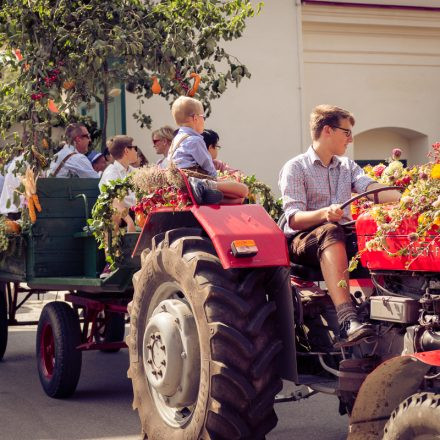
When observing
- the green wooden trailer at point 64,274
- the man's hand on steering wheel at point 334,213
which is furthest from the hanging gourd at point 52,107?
the man's hand on steering wheel at point 334,213

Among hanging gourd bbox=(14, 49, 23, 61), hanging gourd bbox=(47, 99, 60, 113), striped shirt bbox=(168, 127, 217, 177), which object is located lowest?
striped shirt bbox=(168, 127, 217, 177)

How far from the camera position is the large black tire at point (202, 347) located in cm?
507

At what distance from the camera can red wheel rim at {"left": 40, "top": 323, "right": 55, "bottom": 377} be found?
8.16 m

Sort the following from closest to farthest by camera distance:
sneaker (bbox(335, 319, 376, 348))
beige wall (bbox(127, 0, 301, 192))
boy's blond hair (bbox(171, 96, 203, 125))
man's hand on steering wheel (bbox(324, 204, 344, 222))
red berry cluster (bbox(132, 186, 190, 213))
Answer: sneaker (bbox(335, 319, 376, 348)) → man's hand on steering wheel (bbox(324, 204, 344, 222)) → red berry cluster (bbox(132, 186, 190, 213)) → boy's blond hair (bbox(171, 96, 203, 125)) → beige wall (bbox(127, 0, 301, 192))

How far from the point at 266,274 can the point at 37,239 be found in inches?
125

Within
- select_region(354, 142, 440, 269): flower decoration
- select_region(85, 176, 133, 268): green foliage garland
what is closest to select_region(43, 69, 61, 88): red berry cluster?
select_region(85, 176, 133, 268): green foliage garland

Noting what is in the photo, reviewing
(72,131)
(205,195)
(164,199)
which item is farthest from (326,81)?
(205,195)

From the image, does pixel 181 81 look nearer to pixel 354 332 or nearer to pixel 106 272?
pixel 106 272

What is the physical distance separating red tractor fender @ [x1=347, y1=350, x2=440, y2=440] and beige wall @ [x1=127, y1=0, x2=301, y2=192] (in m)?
10.9

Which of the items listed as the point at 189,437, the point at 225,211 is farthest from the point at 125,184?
the point at 189,437

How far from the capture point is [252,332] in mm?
5105

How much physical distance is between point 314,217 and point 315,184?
0.40 metres

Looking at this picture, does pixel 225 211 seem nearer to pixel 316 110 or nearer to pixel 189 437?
pixel 316 110

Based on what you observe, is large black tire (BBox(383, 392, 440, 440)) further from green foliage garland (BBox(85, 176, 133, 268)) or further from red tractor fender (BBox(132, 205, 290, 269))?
green foliage garland (BBox(85, 176, 133, 268))
